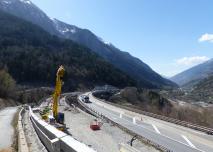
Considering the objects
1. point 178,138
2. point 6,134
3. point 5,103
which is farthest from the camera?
point 5,103

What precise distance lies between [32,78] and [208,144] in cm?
14563

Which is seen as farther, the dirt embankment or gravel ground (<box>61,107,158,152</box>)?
the dirt embankment

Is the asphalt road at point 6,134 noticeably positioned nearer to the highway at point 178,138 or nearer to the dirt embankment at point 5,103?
the highway at point 178,138

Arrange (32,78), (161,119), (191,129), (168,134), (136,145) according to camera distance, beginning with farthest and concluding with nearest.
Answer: (32,78) < (161,119) < (191,129) < (168,134) < (136,145)

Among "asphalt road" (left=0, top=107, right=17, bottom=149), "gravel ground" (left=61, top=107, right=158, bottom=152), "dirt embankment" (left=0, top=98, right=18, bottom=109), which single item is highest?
"asphalt road" (left=0, top=107, right=17, bottom=149)

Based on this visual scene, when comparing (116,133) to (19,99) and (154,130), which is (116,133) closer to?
(154,130)

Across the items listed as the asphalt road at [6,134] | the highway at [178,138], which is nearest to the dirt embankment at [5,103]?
the asphalt road at [6,134]

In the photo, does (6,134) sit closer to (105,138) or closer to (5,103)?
(105,138)

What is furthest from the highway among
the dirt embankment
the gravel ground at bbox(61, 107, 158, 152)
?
the dirt embankment

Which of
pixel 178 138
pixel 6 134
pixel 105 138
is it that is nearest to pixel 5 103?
pixel 105 138

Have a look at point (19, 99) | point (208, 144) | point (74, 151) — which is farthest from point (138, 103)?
point (74, 151)

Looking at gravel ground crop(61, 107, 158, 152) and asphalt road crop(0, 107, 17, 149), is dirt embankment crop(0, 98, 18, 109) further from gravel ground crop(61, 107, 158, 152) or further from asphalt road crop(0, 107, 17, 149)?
asphalt road crop(0, 107, 17, 149)

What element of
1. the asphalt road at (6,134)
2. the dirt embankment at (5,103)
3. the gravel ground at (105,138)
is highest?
the asphalt road at (6,134)

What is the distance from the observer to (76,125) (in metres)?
47.9
